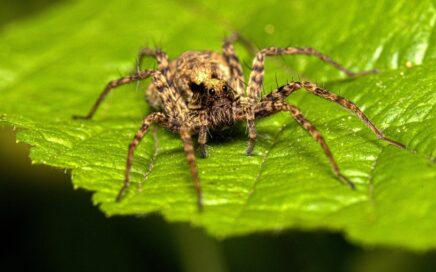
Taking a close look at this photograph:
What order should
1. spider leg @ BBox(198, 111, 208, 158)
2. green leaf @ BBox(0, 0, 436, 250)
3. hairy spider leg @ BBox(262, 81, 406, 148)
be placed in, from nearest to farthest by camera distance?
green leaf @ BBox(0, 0, 436, 250)
hairy spider leg @ BBox(262, 81, 406, 148)
spider leg @ BBox(198, 111, 208, 158)

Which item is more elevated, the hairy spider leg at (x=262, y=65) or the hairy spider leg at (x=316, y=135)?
the hairy spider leg at (x=262, y=65)

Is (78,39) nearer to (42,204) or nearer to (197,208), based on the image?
(42,204)

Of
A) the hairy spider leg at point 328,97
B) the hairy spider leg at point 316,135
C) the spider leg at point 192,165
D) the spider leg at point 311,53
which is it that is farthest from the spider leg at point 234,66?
the spider leg at point 192,165

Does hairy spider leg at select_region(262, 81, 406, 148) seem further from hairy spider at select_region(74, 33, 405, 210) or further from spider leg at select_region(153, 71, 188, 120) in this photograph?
spider leg at select_region(153, 71, 188, 120)

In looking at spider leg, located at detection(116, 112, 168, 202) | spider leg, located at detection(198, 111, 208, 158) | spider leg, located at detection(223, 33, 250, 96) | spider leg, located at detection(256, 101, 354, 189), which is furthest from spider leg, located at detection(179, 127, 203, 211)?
spider leg, located at detection(223, 33, 250, 96)

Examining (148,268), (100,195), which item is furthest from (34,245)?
(100,195)

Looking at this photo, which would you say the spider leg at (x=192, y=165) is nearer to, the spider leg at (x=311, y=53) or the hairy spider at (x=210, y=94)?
the hairy spider at (x=210, y=94)

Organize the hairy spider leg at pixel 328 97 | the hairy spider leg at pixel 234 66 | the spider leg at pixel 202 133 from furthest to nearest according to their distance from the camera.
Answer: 1. the hairy spider leg at pixel 234 66
2. the spider leg at pixel 202 133
3. the hairy spider leg at pixel 328 97
